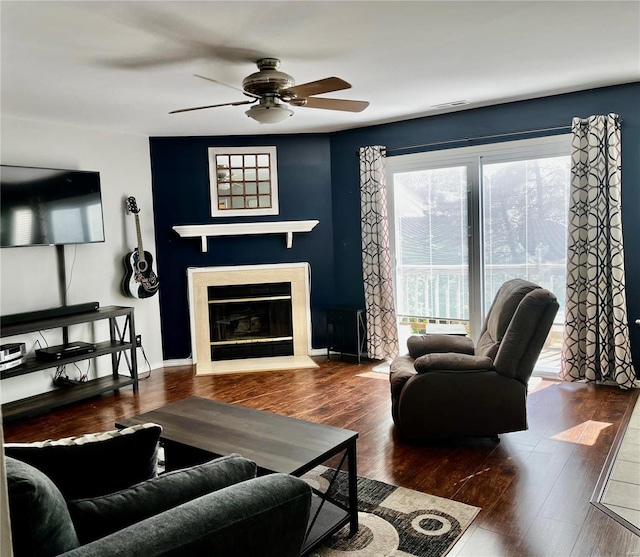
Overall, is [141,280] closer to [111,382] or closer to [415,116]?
[111,382]

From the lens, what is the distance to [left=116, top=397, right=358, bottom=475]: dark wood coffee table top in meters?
2.30

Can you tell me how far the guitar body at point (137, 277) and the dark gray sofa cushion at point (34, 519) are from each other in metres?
4.38

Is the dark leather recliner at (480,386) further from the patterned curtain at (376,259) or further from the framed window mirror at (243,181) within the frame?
the framed window mirror at (243,181)

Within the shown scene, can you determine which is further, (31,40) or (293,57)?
(293,57)

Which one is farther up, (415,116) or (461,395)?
(415,116)

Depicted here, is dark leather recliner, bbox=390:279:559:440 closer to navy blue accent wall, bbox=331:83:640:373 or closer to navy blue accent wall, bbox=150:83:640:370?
navy blue accent wall, bbox=331:83:640:373

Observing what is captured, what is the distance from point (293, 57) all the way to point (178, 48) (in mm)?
699

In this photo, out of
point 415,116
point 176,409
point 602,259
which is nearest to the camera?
point 176,409

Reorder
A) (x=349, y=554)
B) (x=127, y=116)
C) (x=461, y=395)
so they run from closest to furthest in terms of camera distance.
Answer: (x=349, y=554) < (x=461, y=395) < (x=127, y=116)

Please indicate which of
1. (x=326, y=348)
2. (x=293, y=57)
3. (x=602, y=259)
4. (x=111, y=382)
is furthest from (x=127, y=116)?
(x=602, y=259)

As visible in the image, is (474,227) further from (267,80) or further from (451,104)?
(267,80)

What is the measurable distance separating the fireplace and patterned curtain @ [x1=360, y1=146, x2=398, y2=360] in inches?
28.8

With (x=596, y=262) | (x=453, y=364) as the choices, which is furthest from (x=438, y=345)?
(x=596, y=262)

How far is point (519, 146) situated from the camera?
4859mm
